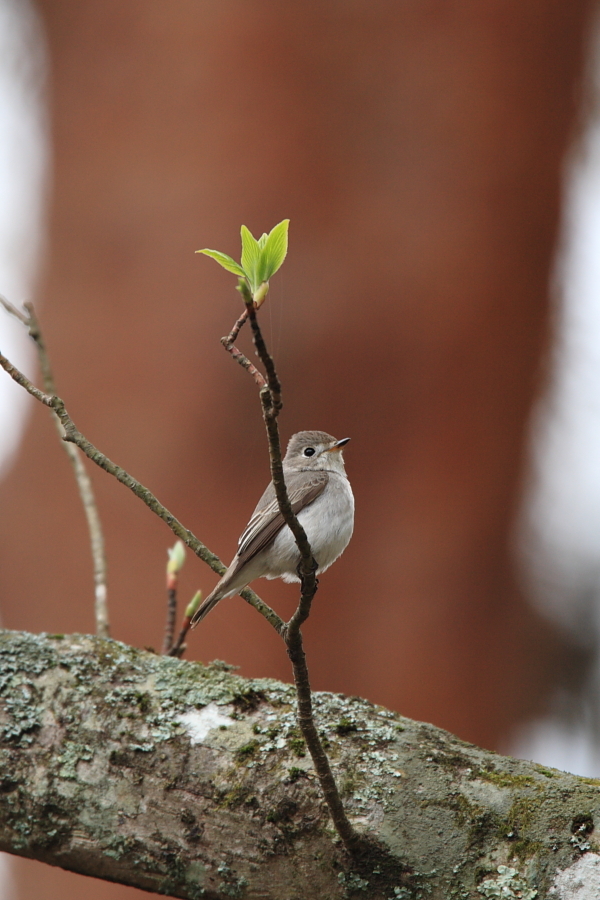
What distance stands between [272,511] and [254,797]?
148cm

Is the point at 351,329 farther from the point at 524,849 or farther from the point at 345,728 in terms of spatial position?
the point at 524,849

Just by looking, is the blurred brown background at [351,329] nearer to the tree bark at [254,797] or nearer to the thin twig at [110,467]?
the tree bark at [254,797]

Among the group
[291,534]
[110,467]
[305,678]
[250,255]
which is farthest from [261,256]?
[291,534]

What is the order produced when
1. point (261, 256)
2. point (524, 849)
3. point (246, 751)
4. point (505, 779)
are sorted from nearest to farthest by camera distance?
point (261, 256), point (524, 849), point (505, 779), point (246, 751)

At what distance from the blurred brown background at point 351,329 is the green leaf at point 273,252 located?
3979 mm

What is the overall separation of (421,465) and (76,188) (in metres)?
3.69

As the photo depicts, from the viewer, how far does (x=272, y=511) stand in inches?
143

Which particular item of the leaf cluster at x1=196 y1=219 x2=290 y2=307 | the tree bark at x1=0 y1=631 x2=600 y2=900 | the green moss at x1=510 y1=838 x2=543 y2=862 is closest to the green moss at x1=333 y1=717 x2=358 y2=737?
the tree bark at x1=0 y1=631 x2=600 y2=900

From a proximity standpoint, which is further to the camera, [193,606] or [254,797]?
[193,606]

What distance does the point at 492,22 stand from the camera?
6.23 metres

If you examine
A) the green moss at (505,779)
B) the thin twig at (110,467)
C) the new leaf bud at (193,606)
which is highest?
the new leaf bud at (193,606)

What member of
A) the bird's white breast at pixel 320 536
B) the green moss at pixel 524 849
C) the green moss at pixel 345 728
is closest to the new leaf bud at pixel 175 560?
the bird's white breast at pixel 320 536

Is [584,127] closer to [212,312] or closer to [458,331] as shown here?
[458,331]

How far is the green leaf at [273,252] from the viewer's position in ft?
6.02
